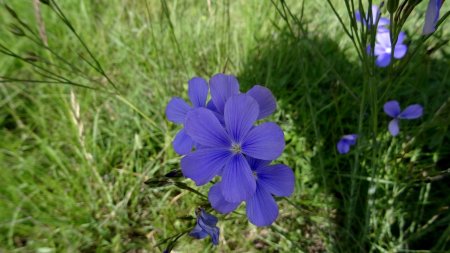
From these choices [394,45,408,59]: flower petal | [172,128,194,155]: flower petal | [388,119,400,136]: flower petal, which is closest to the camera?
[172,128,194,155]: flower petal

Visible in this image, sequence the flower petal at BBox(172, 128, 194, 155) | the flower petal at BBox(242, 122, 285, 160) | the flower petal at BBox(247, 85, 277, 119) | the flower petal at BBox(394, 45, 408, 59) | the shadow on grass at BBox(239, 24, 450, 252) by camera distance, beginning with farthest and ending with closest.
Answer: the flower petal at BBox(394, 45, 408, 59) < the shadow on grass at BBox(239, 24, 450, 252) < the flower petal at BBox(172, 128, 194, 155) < the flower petal at BBox(247, 85, 277, 119) < the flower petal at BBox(242, 122, 285, 160)

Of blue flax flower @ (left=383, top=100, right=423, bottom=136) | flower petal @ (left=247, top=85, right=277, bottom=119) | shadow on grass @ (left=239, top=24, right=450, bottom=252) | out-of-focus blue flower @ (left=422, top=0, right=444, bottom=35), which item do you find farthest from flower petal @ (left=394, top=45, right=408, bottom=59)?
flower petal @ (left=247, top=85, right=277, bottom=119)

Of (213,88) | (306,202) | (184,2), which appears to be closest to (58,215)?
(306,202)

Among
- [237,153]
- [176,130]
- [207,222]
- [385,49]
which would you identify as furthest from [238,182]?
[385,49]

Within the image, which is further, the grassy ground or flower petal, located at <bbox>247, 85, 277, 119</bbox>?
the grassy ground

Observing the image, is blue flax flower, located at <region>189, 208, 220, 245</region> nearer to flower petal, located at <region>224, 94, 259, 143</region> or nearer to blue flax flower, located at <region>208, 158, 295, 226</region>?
blue flax flower, located at <region>208, 158, 295, 226</region>

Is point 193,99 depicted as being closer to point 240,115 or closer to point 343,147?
point 240,115
